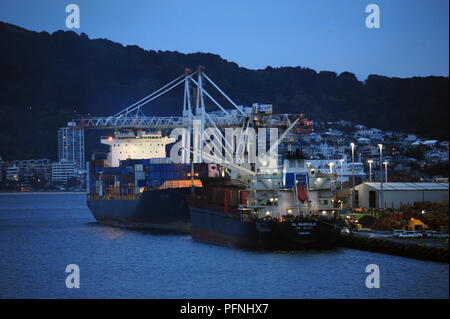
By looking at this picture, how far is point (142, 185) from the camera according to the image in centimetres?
6825

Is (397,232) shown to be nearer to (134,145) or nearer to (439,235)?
(439,235)

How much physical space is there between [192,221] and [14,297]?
22890 millimetres

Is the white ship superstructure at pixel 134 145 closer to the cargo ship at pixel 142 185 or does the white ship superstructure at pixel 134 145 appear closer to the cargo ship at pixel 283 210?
the cargo ship at pixel 142 185

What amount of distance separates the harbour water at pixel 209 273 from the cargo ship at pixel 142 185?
1143 centimetres

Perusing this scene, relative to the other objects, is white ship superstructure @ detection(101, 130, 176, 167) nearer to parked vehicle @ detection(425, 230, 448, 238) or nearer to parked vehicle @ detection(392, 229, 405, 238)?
parked vehicle @ detection(392, 229, 405, 238)

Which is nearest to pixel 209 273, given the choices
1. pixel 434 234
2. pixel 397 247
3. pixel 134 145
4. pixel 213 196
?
pixel 397 247

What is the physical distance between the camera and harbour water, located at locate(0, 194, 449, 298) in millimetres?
32094

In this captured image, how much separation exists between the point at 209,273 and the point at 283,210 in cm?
706

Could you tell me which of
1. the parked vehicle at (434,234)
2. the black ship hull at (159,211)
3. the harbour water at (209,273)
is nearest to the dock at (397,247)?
the harbour water at (209,273)

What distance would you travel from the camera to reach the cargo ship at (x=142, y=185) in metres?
62.8

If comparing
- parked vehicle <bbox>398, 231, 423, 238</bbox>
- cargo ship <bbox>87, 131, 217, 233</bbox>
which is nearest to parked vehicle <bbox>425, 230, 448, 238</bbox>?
parked vehicle <bbox>398, 231, 423, 238</bbox>

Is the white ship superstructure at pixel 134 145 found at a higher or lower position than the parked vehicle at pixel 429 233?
higher

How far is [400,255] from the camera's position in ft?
122
